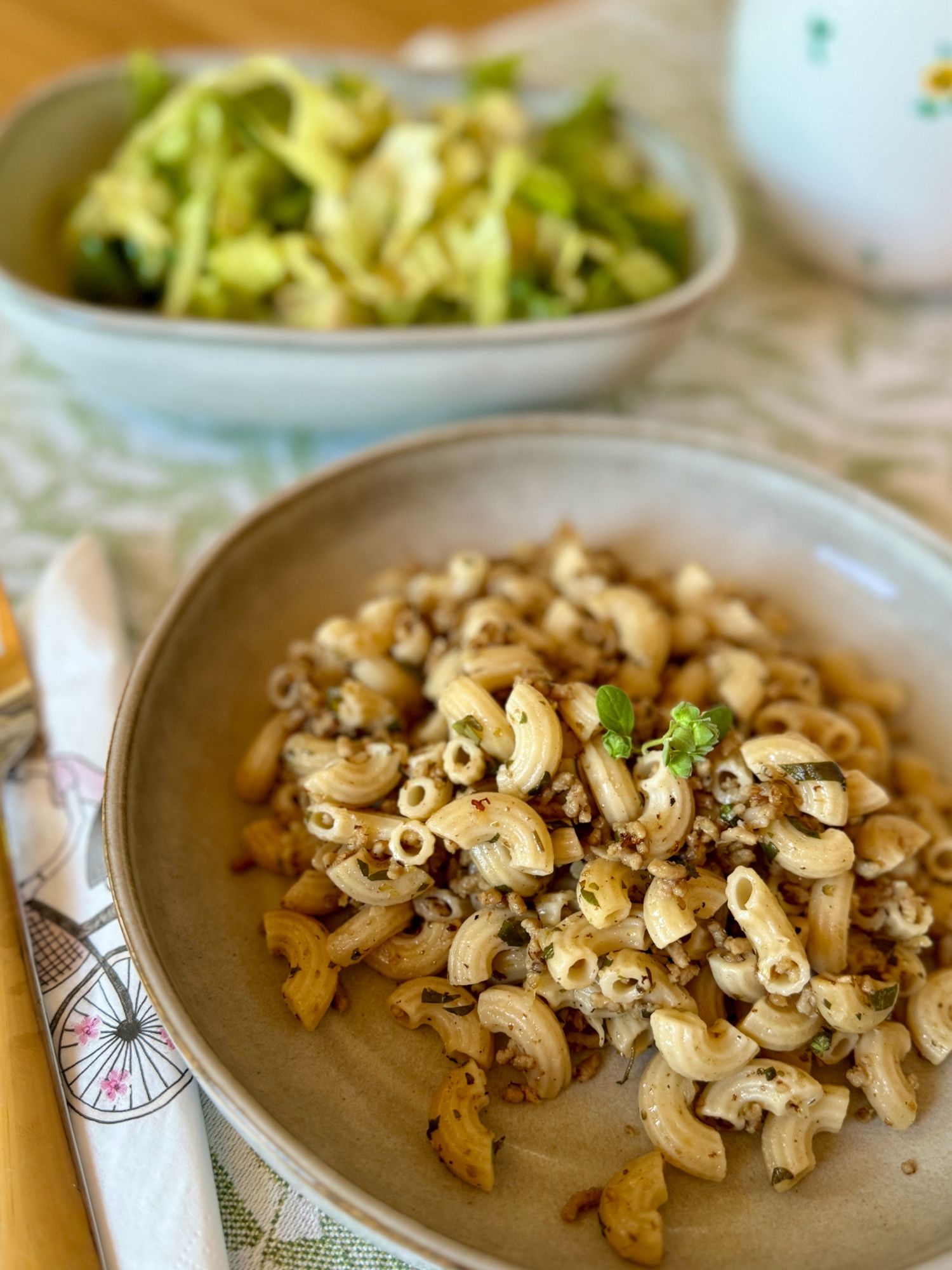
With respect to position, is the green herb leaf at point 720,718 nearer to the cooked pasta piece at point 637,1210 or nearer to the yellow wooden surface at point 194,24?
the cooked pasta piece at point 637,1210

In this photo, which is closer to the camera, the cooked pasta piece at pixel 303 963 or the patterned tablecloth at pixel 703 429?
the cooked pasta piece at pixel 303 963

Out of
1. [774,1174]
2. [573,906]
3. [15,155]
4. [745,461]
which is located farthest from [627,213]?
[774,1174]

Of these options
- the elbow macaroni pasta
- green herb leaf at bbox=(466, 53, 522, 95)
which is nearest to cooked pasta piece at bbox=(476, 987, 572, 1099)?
the elbow macaroni pasta

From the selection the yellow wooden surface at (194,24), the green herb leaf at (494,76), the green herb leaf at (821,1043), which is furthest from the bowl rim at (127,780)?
the yellow wooden surface at (194,24)

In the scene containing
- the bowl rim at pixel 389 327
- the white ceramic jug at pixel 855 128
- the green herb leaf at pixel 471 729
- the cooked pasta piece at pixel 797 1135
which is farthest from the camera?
the white ceramic jug at pixel 855 128

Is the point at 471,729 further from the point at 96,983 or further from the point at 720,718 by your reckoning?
the point at 96,983

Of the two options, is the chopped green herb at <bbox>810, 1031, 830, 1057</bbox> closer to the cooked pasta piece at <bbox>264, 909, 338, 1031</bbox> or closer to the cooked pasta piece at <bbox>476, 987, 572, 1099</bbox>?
the cooked pasta piece at <bbox>476, 987, 572, 1099</bbox>
